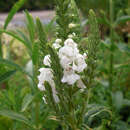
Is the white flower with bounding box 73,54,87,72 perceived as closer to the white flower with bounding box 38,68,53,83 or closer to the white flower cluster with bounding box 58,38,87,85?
the white flower cluster with bounding box 58,38,87,85

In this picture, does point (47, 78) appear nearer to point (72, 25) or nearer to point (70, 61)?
point (70, 61)

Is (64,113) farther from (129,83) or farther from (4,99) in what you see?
(129,83)

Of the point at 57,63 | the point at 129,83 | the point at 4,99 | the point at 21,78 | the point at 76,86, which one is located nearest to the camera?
the point at 57,63

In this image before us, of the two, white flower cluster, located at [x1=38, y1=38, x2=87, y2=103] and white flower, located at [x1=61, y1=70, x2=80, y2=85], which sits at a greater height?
white flower cluster, located at [x1=38, y1=38, x2=87, y2=103]

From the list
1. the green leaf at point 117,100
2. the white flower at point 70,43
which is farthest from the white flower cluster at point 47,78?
the green leaf at point 117,100

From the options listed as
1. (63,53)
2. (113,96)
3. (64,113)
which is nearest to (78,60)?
(63,53)

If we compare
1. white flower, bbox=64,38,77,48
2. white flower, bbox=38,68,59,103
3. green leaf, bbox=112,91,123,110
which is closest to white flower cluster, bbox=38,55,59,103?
white flower, bbox=38,68,59,103

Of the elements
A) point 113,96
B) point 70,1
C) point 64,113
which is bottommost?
point 113,96

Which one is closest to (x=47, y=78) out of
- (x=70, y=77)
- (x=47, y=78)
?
(x=47, y=78)
